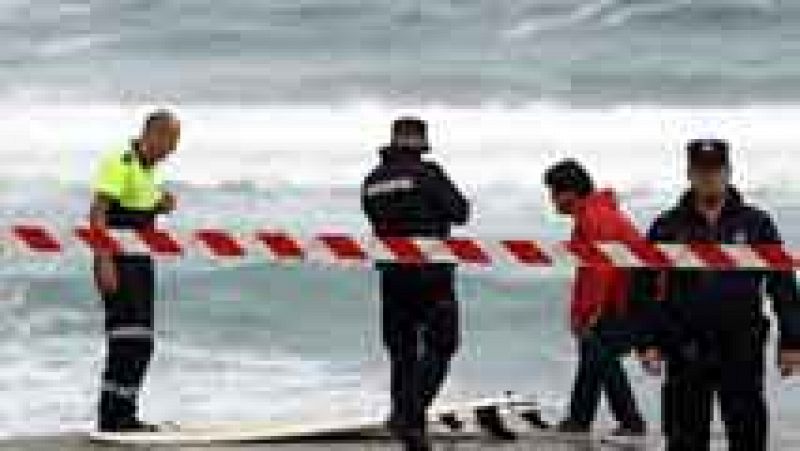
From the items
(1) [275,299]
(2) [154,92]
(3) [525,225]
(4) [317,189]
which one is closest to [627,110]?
(2) [154,92]

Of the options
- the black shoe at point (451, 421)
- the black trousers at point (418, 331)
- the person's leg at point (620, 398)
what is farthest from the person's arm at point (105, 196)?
the person's leg at point (620, 398)

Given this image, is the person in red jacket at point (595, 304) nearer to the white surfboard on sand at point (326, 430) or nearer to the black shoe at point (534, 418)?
the black shoe at point (534, 418)

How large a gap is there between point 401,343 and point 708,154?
84.8 inches

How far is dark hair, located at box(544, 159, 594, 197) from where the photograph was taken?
9.01 m

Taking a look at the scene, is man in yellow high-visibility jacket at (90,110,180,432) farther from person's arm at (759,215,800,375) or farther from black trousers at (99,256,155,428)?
person's arm at (759,215,800,375)

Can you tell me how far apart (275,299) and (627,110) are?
24.8 metres

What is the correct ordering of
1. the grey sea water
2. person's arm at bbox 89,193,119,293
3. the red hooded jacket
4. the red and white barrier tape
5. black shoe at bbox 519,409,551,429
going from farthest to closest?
the grey sea water
black shoe at bbox 519,409,551,429
person's arm at bbox 89,193,119,293
the red hooded jacket
the red and white barrier tape

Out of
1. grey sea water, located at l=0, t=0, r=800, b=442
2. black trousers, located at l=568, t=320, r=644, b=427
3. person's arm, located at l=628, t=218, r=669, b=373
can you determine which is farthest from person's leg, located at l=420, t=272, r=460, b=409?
grey sea water, located at l=0, t=0, r=800, b=442

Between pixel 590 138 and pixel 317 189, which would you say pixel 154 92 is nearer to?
pixel 590 138

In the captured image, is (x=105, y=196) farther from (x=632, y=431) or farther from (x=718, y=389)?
(x=718, y=389)

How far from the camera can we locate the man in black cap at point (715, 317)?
6.95 meters

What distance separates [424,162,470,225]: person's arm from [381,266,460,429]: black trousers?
0.22 metres

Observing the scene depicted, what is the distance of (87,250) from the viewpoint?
358 inches

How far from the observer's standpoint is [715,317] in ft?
23.0
